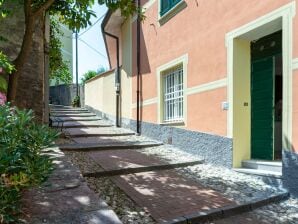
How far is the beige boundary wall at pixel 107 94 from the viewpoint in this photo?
11797 millimetres

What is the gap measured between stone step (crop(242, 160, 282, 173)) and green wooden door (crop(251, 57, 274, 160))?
346mm

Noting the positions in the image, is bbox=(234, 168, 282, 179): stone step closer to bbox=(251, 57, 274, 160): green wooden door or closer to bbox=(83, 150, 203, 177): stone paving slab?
bbox=(251, 57, 274, 160): green wooden door

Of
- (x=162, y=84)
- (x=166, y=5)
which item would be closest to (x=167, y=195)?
(x=162, y=84)

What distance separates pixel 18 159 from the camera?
2.54 meters

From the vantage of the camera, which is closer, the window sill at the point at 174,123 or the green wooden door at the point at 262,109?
the green wooden door at the point at 262,109

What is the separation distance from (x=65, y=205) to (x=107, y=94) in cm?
1090

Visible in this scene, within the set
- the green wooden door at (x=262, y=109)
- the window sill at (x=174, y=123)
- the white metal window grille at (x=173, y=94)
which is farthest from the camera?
the white metal window grille at (x=173, y=94)

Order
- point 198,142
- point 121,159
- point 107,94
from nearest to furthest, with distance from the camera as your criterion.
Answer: point 121,159
point 198,142
point 107,94

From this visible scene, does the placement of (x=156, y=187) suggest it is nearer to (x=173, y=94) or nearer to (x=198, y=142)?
(x=198, y=142)

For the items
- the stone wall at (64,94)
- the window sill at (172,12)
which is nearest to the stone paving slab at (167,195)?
the window sill at (172,12)

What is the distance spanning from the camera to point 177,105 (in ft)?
28.2

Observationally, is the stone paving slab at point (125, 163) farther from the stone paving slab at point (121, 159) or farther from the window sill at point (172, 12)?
the window sill at point (172, 12)

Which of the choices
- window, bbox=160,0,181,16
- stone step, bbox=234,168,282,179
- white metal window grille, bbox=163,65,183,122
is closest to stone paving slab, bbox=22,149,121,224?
stone step, bbox=234,168,282,179

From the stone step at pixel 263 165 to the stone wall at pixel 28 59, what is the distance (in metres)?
5.34
